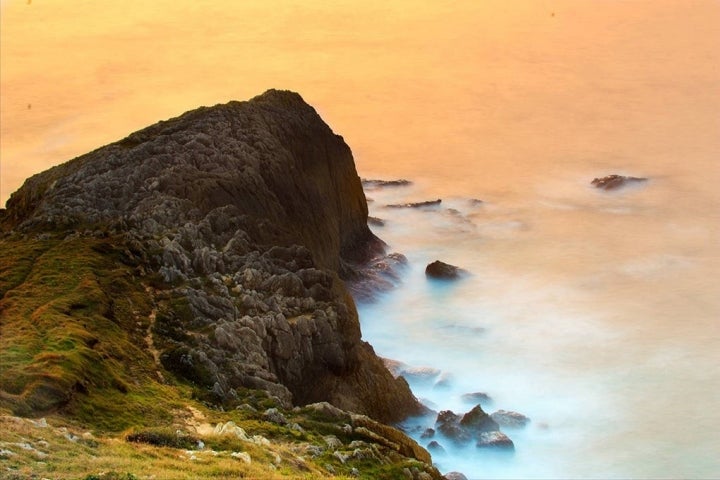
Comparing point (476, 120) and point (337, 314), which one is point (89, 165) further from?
point (476, 120)

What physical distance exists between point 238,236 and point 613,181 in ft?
150

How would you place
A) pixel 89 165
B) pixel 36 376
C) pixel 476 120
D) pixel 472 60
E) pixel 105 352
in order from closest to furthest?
1. pixel 36 376
2. pixel 105 352
3. pixel 89 165
4. pixel 476 120
5. pixel 472 60

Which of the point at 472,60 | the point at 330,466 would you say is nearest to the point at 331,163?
the point at 330,466

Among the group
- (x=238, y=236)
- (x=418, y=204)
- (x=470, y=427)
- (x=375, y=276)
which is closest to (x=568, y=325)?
(x=375, y=276)

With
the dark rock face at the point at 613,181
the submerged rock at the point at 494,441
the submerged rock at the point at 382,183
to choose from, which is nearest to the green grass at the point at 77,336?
the submerged rock at the point at 494,441

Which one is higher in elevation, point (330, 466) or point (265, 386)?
point (265, 386)

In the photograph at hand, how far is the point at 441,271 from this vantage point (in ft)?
222

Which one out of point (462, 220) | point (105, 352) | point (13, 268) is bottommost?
point (105, 352)

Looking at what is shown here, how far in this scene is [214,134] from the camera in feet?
A: 182

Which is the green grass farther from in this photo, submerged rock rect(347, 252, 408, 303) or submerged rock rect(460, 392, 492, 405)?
submerged rock rect(347, 252, 408, 303)

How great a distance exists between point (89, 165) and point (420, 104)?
58126 millimetres

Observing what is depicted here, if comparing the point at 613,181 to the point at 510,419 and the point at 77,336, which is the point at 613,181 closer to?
the point at 510,419

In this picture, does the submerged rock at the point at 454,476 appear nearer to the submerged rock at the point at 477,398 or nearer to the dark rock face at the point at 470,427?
the dark rock face at the point at 470,427

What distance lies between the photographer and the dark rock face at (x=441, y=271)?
6756 centimetres
